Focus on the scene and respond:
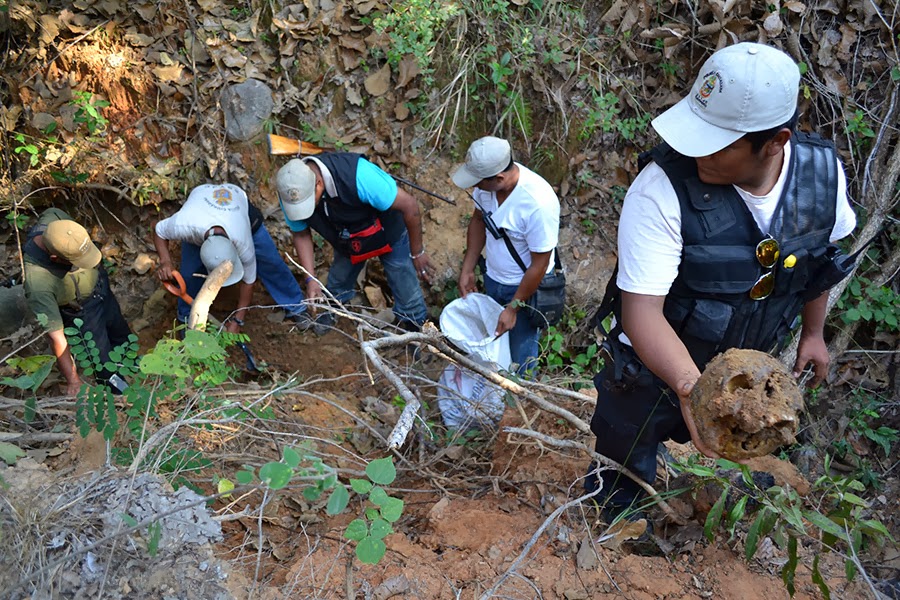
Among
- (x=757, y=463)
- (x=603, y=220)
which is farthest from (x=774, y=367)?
(x=603, y=220)

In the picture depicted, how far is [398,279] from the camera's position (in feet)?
15.8

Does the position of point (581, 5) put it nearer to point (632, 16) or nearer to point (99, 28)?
point (632, 16)

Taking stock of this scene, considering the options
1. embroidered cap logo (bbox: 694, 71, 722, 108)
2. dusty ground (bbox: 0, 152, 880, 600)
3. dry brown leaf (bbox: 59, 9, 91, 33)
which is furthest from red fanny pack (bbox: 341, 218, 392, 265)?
dry brown leaf (bbox: 59, 9, 91, 33)

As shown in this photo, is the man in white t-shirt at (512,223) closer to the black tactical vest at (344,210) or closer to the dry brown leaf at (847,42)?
the black tactical vest at (344,210)

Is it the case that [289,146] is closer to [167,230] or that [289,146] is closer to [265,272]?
[265,272]

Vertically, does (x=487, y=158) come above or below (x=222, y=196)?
above

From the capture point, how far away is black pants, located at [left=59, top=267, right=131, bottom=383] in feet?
13.5

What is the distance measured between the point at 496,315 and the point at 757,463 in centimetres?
172

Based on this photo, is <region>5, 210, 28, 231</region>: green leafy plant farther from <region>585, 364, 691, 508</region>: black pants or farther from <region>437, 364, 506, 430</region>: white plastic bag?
<region>585, 364, 691, 508</region>: black pants

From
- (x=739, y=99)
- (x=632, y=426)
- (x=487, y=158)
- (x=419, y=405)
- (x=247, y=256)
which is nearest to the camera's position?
(x=739, y=99)

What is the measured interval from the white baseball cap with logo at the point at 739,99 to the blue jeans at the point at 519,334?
2201mm

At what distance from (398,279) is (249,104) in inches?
79.6

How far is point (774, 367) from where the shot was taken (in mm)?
1656

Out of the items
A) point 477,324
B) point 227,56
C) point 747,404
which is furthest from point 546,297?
point 227,56
